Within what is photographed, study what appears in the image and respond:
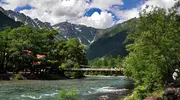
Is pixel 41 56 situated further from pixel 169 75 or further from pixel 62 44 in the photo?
pixel 169 75

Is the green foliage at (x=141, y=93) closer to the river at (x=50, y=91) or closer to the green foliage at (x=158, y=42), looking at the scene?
the green foliage at (x=158, y=42)

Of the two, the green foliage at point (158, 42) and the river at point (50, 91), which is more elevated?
the green foliage at point (158, 42)

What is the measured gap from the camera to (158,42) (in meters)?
30.8

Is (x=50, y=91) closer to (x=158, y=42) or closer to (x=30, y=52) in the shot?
(x=158, y=42)

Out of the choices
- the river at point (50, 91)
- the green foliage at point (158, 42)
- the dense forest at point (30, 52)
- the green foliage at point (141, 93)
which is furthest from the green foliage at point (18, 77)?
the green foliage at point (141, 93)

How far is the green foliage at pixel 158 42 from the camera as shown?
100ft

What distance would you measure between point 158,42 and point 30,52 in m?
71.5

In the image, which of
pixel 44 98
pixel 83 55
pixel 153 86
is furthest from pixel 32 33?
pixel 153 86

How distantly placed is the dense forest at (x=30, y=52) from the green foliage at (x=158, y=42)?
6352 cm

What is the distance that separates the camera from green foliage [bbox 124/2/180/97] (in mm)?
30500

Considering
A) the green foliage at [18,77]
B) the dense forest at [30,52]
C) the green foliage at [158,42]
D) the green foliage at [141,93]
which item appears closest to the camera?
the green foliage at [158,42]

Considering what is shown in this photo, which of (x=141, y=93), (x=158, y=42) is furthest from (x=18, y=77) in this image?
(x=158, y=42)

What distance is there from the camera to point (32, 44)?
3912 inches

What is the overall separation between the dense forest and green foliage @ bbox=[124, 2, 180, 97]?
208 ft
